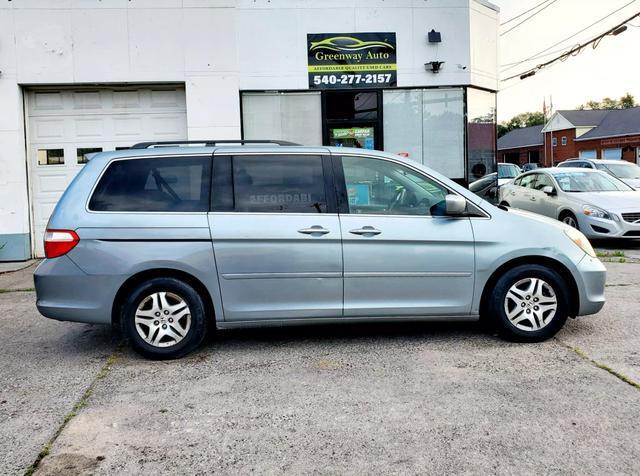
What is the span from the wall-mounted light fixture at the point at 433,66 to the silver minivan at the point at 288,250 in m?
→ 6.36

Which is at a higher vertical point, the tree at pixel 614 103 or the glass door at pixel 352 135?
the tree at pixel 614 103

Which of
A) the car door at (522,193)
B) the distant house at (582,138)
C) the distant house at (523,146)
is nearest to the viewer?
the car door at (522,193)

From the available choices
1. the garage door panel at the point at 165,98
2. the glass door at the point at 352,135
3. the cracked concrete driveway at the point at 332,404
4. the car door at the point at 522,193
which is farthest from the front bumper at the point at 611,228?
the garage door panel at the point at 165,98

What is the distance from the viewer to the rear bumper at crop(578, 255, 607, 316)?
16.0 feet

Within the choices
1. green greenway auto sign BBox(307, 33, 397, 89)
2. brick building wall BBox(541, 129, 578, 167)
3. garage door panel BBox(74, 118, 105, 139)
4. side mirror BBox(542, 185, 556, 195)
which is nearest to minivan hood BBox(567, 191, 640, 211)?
side mirror BBox(542, 185, 556, 195)

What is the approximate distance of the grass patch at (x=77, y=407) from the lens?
3057 mm

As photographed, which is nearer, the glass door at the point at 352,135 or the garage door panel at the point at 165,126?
the garage door panel at the point at 165,126


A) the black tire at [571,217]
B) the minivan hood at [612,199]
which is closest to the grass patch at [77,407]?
the black tire at [571,217]

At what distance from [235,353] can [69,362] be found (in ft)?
4.54

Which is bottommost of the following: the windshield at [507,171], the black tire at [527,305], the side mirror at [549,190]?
the black tire at [527,305]

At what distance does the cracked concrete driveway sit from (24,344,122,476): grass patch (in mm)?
13

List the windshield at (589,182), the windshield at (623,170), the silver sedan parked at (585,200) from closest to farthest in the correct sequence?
the silver sedan parked at (585,200) < the windshield at (589,182) < the windshield at (623,170)

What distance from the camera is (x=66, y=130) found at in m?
10.5

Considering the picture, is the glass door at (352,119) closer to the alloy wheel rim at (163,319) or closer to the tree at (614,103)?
the alloy wheel rim at (163,319)
